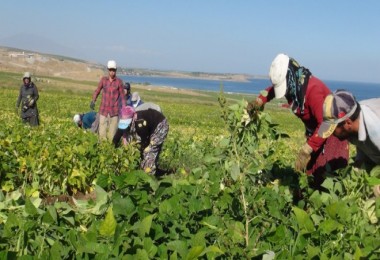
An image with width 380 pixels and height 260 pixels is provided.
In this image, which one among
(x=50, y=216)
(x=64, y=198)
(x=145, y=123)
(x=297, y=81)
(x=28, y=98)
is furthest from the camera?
(x=28, y=98)

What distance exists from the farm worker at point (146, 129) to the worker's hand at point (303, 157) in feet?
7.79

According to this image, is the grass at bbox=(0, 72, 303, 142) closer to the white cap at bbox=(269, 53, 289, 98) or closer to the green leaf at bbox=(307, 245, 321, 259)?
the white cap at bbox=(269, 53, 289, 98)

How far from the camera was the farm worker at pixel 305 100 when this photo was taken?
3711 mm

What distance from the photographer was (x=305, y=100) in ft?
12.6

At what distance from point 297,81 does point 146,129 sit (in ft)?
8.74

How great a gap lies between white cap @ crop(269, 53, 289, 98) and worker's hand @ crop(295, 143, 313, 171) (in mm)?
425

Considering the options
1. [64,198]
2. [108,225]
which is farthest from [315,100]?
[64,198]

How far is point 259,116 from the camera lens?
10.7 feet

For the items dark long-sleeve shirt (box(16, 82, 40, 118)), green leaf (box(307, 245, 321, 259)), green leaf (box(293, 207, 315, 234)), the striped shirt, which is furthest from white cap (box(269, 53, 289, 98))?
dark long-sleeve shirt (box(16, 82, 40, 118))

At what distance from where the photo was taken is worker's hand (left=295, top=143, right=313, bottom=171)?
11.9ft

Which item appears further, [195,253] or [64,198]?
[64,198]

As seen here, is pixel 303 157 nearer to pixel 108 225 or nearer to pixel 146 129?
pixel 108 225

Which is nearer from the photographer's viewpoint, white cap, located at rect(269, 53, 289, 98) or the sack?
white cap, located at rect(269, 53, 289, 98)

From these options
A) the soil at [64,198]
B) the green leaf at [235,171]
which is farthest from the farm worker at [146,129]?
the green leaf at [235,171]
